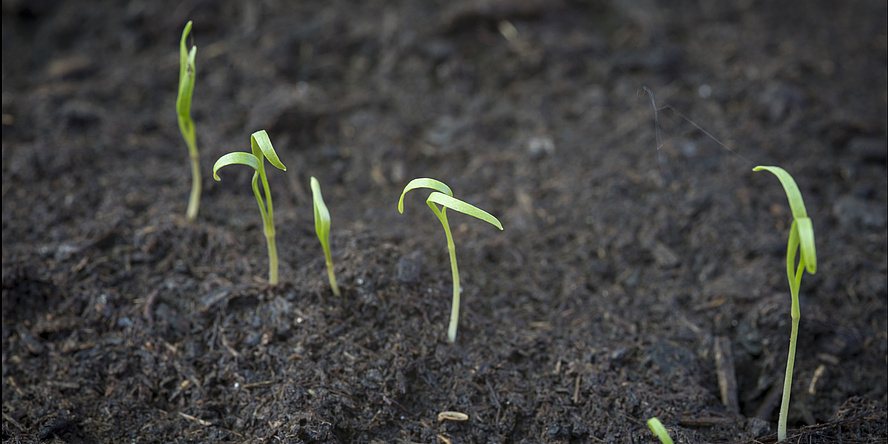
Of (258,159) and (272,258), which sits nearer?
(258,159)

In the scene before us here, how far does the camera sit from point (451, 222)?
1749 mm

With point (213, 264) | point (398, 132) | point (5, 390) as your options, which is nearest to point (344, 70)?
point (398, 132)

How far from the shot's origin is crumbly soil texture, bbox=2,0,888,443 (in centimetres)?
128

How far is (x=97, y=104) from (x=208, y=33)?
0.54 meters

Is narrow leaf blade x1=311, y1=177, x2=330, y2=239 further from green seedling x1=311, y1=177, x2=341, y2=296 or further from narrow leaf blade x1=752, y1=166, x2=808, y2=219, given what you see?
narrow leaf blade x1=752, y1=166, x2=808, y2=219

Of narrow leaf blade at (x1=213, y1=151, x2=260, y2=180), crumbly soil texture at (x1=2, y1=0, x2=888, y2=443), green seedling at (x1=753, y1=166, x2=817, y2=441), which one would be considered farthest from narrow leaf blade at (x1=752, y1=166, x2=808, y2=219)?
narrow leaf blade at (x1=213, y1=151, x2=260, y2=180)

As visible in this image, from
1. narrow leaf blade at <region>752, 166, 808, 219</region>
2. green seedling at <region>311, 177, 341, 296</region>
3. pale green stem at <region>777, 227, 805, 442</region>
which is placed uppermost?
green seedling at <region>311, 177, 341, 296</region>

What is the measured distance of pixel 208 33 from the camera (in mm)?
2334

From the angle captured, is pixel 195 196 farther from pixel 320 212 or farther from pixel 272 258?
pixel 320 212

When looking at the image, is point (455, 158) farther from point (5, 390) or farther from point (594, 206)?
point (5, 390)

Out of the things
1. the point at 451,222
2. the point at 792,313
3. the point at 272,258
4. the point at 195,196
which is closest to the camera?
the point at 792,313

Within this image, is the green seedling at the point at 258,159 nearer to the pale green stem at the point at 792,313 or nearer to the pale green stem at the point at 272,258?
the pale green stem at the point at 272,258

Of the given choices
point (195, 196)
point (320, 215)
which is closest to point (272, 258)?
point (320, 215)

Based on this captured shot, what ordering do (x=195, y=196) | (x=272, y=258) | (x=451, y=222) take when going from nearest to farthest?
1. (x=272, y=258)
2. (x=195, y=196)
3. (x=451, y=222)
